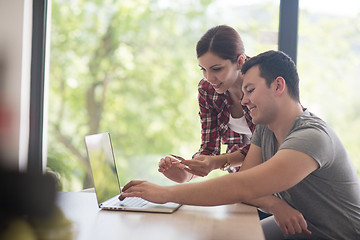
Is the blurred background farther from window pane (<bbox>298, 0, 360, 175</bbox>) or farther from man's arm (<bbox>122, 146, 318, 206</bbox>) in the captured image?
man's arm (<bbox>122, 146, 318, 206</bbox>)

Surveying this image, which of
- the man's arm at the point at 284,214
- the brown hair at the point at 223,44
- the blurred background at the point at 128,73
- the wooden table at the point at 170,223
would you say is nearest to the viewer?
the wooden table at the point at 170,223

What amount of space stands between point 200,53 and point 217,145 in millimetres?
471

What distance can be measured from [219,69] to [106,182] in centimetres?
69

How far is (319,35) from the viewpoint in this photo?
8.52ft

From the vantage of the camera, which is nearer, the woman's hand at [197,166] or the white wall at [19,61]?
the woman's hand at [197,166]

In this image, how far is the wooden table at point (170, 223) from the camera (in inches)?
39.3

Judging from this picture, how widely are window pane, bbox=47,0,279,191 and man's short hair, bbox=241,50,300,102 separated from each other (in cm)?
146

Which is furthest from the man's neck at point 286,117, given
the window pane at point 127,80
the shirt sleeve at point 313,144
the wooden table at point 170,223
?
the window pane at point 127,80

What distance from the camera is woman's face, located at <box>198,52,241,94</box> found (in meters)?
1.75

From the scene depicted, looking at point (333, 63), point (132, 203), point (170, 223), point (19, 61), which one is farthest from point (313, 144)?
point (19, 61)

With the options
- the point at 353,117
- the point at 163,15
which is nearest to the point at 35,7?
the point at 163,15

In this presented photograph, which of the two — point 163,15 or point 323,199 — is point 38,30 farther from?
point 323,199

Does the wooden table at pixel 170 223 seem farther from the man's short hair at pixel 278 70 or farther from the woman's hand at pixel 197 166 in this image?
the man's short hair at pixel 278 70

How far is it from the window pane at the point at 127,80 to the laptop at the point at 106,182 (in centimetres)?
156
